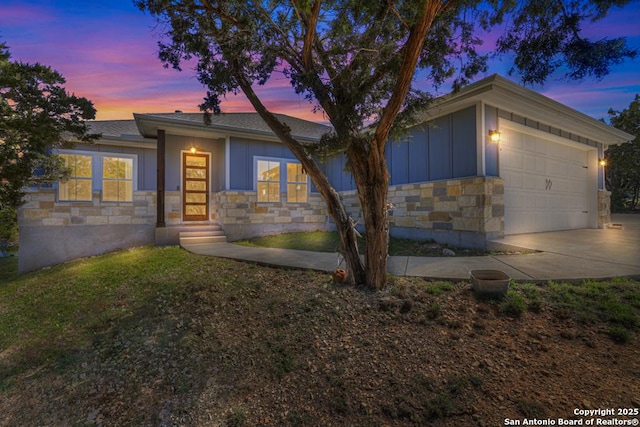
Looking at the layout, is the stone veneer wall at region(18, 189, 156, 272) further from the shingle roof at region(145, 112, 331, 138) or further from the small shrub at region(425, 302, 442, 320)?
the small shrub at region(425, 302, 442, 320)

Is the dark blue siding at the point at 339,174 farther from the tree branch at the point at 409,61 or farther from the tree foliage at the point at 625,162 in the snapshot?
the tree foliage at the point at 625,162

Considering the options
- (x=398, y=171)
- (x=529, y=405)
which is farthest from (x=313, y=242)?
(x=529, y=405)

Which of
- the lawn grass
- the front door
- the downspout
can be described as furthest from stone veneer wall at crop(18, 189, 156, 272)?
the lawn grass

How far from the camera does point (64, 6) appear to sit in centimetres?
459

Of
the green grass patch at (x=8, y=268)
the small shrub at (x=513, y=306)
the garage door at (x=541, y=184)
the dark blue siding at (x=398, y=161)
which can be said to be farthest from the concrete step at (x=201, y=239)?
the garage door at (x=541, y=184)

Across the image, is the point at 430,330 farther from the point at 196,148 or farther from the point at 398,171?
the point at 196,148

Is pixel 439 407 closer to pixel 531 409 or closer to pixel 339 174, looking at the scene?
pixel 531 409

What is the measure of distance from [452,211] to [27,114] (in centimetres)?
906

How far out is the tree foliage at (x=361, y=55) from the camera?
323cm

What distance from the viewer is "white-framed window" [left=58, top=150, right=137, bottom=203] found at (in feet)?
26.2

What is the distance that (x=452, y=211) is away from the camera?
20.3ft

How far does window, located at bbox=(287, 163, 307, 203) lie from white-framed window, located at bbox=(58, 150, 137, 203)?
15.8 ft

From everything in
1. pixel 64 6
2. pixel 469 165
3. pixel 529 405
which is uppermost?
pixel 64 6

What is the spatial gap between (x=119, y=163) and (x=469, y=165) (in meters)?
9.90
